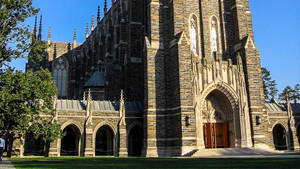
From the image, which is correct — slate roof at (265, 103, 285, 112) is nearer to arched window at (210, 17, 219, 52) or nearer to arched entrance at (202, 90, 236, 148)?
arched entrance at (202, 90, 236, 148)

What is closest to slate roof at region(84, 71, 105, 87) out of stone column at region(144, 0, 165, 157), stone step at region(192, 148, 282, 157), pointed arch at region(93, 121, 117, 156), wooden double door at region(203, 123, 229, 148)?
pointed arch at region(93, 121, 117, 156)

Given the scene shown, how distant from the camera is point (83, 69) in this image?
54281 mm

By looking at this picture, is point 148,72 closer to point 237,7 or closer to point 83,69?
point 237,7

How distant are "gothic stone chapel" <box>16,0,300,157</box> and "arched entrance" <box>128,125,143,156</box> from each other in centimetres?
10

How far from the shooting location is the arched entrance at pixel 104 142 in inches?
1214

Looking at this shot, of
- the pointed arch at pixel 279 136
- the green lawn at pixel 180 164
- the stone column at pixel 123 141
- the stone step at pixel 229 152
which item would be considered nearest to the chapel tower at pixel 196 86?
the stone step at pixel 229 152

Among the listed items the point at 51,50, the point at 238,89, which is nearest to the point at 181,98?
the point at 238,89

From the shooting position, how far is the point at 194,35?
99.6 ft

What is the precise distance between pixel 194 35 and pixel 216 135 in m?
9.80

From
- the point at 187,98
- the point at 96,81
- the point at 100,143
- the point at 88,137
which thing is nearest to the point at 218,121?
the point at 187,98

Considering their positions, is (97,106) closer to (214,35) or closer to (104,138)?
(104,138)

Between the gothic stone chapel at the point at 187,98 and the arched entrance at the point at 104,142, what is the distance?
0.12m

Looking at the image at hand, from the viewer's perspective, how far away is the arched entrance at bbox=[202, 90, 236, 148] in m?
27.8

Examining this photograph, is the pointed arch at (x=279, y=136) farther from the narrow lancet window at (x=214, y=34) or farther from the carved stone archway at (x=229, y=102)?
the narrow lancet window at (x=214, y=34)
